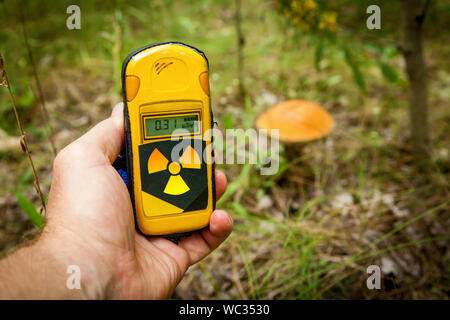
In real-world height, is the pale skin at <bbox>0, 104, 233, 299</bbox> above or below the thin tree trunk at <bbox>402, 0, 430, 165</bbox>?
below

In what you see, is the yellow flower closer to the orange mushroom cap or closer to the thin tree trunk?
the thin tree trunk

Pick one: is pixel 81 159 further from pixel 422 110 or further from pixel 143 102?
pixel 422 110

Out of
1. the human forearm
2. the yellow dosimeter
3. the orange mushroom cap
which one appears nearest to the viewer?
the human forearm

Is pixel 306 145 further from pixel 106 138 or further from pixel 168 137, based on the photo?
pixel 106 138

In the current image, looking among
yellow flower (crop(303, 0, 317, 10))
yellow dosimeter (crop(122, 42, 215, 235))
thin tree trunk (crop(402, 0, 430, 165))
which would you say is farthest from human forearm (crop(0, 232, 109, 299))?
thin tree trunk (crop(402, 0, 430, 165))

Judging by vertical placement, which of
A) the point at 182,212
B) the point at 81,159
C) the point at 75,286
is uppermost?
the point at 81,159

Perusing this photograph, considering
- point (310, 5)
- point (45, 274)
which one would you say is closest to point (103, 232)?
point (45, 274)
